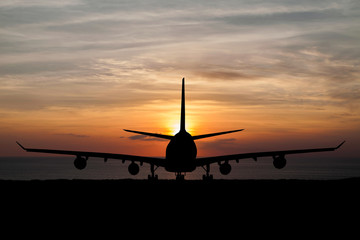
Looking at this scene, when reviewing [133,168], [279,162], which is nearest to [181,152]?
[133,168]

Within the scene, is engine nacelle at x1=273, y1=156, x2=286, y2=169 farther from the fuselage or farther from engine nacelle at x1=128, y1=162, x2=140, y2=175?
engine nacelle at x1=128, y1=162, x2=140, y2=175

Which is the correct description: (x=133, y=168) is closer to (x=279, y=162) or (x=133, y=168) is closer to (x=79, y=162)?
(x=79, y=162)

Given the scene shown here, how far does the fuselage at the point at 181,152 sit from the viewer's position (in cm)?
5266

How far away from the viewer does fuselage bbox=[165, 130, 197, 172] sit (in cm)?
5266

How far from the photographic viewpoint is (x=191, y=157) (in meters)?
53.4

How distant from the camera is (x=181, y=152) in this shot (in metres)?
52.6
